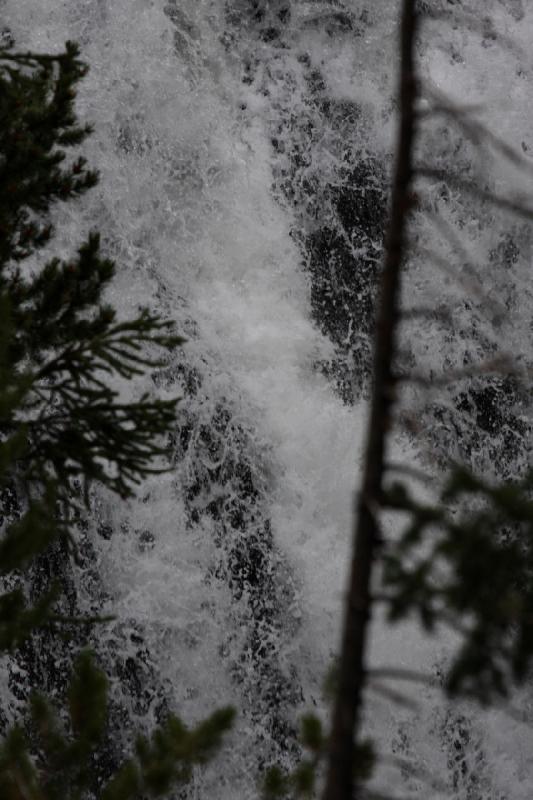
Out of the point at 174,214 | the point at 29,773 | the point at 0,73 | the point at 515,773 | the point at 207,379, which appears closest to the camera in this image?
the point at 29,773

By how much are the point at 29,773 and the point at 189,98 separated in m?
8.53

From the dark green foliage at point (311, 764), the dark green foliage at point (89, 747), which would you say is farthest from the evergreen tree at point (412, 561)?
the dark green foliage at point (89, 747)

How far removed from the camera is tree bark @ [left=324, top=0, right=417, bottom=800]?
2.50 m

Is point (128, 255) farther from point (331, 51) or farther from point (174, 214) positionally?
point (331, 51)

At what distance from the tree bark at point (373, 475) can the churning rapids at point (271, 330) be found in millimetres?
5550

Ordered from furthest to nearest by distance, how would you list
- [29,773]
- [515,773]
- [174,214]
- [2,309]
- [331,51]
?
1. [331,51]
2. [174,214]
3. [515,773]
4. [2,309]
5. [29,773]

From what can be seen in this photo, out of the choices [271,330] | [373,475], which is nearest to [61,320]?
[373,475]

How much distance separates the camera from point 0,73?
5.22 meters

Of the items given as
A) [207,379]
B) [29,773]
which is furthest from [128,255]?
[29,773]

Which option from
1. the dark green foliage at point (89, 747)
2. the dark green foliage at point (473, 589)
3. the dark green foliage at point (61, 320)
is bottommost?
the dark green foliage at point (89, 747)

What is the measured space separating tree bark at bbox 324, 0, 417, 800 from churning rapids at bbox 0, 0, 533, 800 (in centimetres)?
555

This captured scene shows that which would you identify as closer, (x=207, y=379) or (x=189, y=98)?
(x=207, y=379)

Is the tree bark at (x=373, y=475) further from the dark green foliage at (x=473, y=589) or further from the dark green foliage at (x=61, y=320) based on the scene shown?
the dark green foliage at (x=61, y=320)

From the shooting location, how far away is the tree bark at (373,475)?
8.21ft
